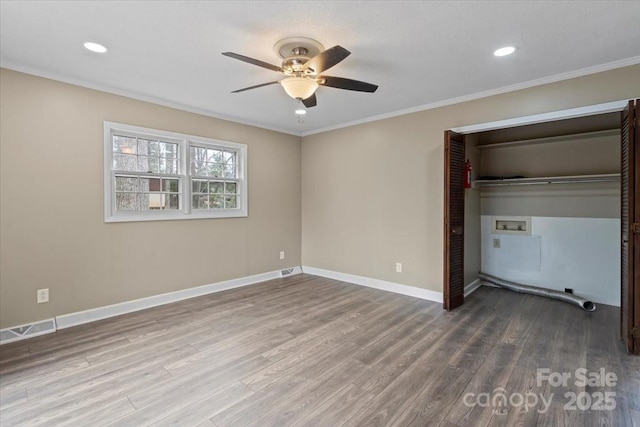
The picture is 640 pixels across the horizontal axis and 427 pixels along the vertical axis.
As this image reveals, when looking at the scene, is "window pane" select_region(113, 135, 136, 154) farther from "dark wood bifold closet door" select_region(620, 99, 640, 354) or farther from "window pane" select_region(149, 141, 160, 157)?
"dark wood bifold closet door" select_region(620, 99, 640, 354)

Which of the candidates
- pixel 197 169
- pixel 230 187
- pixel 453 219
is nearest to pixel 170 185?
pixel 197 169

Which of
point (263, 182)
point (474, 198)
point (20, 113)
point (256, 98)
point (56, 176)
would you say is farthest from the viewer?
point (263, 182)

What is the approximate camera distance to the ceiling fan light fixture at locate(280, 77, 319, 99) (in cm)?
255

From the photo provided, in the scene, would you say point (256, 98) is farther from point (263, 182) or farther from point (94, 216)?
point (94, 216)

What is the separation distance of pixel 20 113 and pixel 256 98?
233 centimetres

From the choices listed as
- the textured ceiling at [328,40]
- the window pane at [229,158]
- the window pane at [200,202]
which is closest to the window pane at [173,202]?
the window pane at [200,202]

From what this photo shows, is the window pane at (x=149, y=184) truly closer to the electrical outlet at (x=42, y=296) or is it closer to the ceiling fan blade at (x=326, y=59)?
the electrical outlet at (x=42, y=296)

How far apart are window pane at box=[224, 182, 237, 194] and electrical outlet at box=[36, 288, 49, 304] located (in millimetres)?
2390

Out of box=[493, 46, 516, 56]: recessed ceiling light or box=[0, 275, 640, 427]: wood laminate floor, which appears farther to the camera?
box=[493, 46, 516, 56]: recessed ceiling light

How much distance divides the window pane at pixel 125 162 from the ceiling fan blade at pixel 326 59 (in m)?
2.56

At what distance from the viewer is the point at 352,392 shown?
215 cm

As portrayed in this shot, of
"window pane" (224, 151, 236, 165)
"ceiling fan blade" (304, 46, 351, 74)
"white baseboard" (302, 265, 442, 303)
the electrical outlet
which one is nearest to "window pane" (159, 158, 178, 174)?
"window pane" (224, 151, 236, 165)

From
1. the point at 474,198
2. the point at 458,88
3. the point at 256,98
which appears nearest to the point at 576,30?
the point at 458,88

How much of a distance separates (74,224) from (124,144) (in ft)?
3.52
